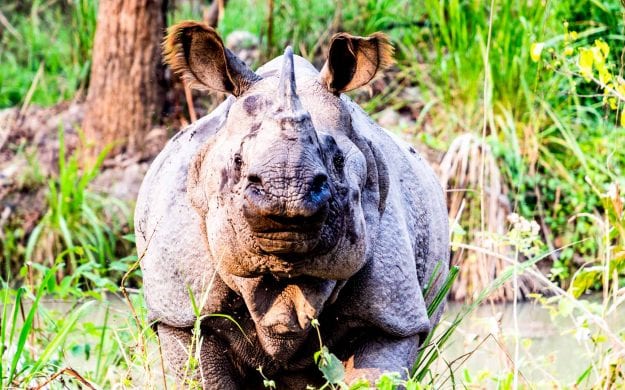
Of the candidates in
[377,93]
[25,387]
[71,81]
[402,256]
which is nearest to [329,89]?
[402,256]

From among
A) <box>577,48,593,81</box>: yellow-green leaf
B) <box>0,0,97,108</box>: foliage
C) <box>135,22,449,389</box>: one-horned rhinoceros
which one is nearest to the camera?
<box>135,22,449,389</box>: one-horned rhinoceros

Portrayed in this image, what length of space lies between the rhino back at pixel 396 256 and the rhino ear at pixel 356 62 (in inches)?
5.7

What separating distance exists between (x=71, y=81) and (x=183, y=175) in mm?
6596

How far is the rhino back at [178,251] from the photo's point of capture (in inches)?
151

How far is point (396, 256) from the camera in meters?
3.88

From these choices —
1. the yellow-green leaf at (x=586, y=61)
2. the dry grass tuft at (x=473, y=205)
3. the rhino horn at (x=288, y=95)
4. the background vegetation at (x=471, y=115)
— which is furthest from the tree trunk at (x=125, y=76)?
the rhino horn at (x=288, y=95)

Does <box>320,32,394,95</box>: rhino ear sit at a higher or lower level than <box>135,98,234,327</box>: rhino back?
higher

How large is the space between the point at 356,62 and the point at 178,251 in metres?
0.86

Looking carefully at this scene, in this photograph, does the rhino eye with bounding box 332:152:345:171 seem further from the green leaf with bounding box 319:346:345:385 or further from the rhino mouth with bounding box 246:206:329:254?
the green leaf with bounding box 319:346:345:385

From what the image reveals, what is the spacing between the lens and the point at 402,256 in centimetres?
391

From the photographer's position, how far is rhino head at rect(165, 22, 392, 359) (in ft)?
10.2

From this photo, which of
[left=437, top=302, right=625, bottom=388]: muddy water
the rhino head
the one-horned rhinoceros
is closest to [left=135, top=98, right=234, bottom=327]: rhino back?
the one-horned rhinoceros

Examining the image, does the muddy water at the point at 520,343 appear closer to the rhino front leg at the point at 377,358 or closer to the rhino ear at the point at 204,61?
the rhino front leg at the point at 377,358

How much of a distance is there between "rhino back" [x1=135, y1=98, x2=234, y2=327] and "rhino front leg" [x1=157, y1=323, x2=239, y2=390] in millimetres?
66
